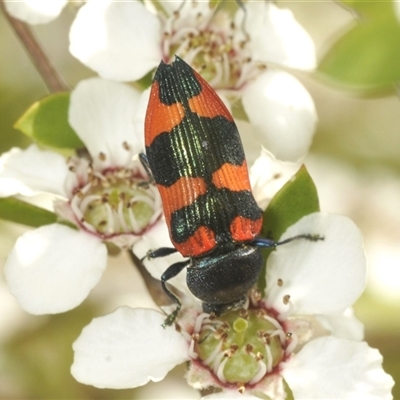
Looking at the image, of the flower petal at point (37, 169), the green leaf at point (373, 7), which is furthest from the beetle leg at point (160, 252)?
the green leaf at point (373, 7)

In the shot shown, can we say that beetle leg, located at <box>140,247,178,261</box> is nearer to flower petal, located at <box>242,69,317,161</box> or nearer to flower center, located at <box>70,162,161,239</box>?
flower center, located at <box>70,162,161,239</box>

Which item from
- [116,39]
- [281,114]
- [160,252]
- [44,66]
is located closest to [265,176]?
[281,114]

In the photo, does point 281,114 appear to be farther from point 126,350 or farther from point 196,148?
point 126,350

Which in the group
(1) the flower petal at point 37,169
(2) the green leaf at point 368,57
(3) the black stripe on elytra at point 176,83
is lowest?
(2) the green leaf at point 368,57

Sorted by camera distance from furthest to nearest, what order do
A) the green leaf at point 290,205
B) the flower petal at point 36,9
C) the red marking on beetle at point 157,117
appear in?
1. the flower petal at point 36,9
2. the red marking on beetle at point 157,117
3. the green leaf at point 290,205

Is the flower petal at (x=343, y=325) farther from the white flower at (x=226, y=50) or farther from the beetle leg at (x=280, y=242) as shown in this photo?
the white flower at (x=226, y=50)

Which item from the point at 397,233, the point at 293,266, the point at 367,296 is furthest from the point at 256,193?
the point at 397,233

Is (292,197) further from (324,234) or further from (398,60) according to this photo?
(398,60)
